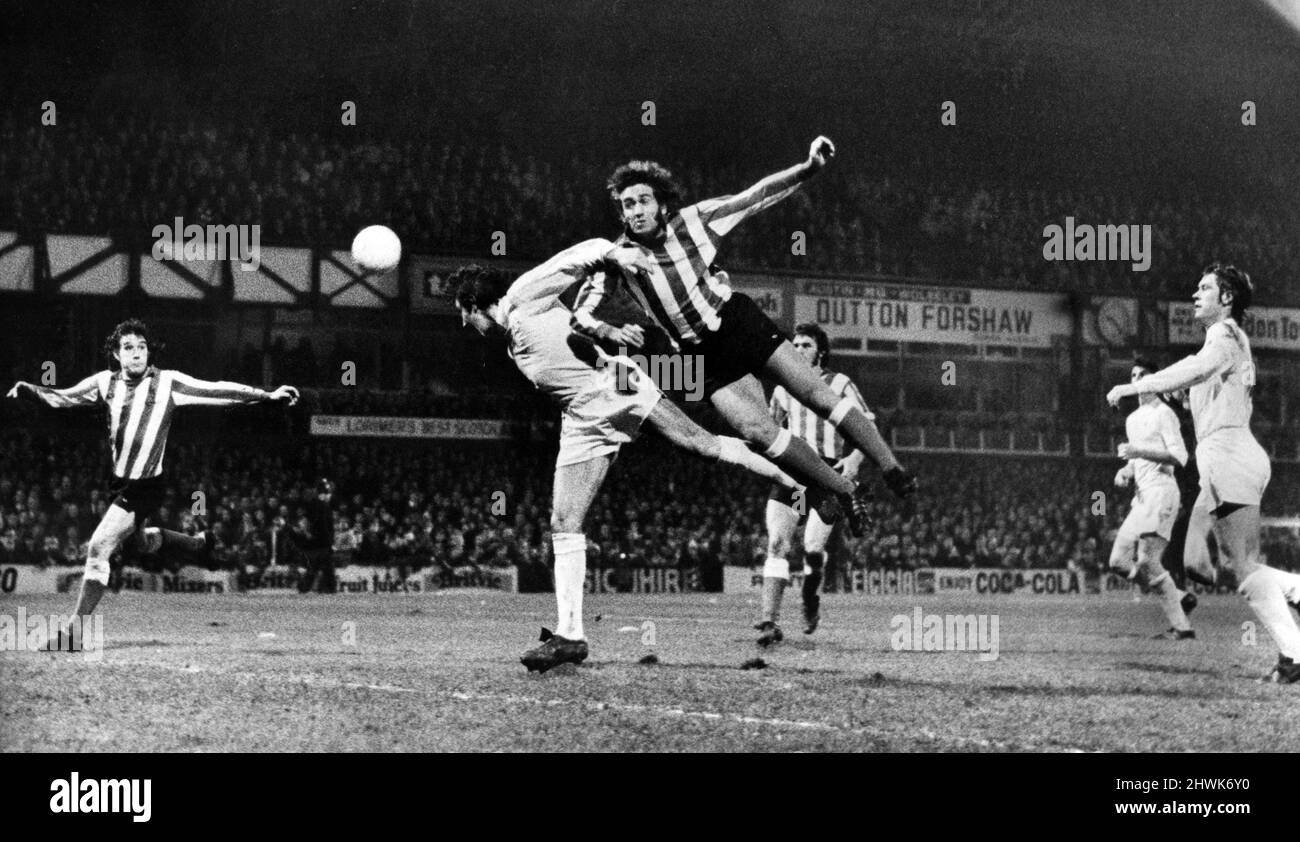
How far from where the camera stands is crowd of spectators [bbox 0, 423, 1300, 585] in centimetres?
1641

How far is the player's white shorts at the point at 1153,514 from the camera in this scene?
9609mm

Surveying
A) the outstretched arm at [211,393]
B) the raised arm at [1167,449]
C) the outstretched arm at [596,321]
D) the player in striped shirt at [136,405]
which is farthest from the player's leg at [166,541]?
the raised arm at [1167,449]

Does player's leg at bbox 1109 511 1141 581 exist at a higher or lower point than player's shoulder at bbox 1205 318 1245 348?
lower

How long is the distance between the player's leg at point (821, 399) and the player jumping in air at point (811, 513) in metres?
1.19

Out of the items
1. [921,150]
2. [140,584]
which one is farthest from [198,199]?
[921,150]

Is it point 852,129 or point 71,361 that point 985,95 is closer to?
point 852,129

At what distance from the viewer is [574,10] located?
27.8 ft

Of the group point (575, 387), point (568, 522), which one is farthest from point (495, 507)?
point (568, 522)

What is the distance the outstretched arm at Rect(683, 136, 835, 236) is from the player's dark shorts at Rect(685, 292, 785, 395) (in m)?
0.35

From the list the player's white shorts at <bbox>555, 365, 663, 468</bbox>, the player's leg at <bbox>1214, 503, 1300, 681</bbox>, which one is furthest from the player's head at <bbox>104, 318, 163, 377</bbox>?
the player's leg at <bbox>1214, 503, 1300, 681</bbox>

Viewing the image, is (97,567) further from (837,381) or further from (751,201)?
(837,381)

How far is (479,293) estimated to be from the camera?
6.36m

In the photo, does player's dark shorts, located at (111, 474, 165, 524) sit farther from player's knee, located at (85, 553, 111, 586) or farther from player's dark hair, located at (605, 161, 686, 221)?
player's dark hair, located at (605, 161, 686, 221)
